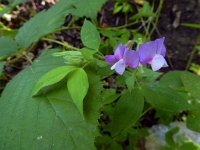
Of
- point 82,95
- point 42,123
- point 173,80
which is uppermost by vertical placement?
point 82,95

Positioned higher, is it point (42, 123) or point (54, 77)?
point (54, 77)

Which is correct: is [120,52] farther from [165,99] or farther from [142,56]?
[165,99]

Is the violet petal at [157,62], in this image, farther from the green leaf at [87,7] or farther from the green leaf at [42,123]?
the green leaf at [87,7]

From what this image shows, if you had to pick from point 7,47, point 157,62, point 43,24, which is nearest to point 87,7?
point 43,24

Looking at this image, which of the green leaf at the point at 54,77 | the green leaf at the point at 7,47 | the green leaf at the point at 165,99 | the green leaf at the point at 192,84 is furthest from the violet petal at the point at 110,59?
the green leaf at the point at 7,47

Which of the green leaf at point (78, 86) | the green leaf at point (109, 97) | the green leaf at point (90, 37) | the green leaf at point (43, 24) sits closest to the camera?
the green leaf at point (78, 86)

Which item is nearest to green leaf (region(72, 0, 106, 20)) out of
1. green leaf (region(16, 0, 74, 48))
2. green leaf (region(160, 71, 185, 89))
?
green leaf (region(16, 0, 74, 48))
